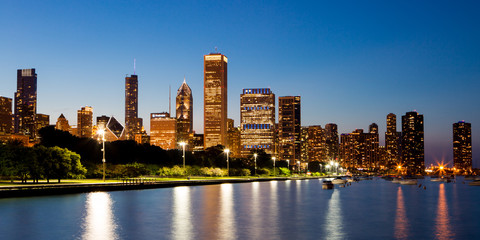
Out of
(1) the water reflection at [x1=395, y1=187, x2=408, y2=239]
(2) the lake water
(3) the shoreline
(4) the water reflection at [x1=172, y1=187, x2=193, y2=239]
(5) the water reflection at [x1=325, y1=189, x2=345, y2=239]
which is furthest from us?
(3) the shoreline

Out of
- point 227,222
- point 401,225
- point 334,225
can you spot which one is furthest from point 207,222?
point 401,225

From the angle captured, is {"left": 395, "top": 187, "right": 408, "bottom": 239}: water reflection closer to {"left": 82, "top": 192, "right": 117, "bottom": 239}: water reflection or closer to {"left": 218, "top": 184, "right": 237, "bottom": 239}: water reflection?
{"left": 218, "top": 184, "right": 237, "bottom": 239}: water reflection

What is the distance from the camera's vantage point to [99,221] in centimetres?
4184

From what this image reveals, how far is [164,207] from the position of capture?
2208 inches

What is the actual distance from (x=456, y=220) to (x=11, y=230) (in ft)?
142

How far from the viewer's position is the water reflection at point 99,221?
112 feet

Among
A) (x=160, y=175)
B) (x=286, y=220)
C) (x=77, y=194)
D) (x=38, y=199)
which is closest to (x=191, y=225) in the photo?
(x=286, y=220)

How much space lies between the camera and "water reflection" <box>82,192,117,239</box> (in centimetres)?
3425

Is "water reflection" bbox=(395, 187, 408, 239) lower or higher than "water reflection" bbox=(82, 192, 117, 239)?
lower

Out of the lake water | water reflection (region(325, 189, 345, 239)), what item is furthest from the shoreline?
water reflection (region(325, 189, 345, 239))

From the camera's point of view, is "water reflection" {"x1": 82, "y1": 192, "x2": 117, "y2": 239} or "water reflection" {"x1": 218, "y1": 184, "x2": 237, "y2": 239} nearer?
"water reflection" {"x1": 82, "y1": 192, "x2": 117, "y2": 239}

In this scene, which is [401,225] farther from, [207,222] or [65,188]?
[65,188]

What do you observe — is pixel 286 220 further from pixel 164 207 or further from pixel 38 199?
pixel 38 199

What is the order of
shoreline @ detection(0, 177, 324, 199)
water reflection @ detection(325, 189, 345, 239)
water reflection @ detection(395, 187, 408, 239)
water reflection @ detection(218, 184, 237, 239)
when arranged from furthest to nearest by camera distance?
shoreline @ detection(0, 177, 324, 199) < water reflection @ detection(395, 187, 408, 239) < water reflection @ detection(325, 189, 345, 239) < water reflection @ detection(218, 184, 237, 239)
